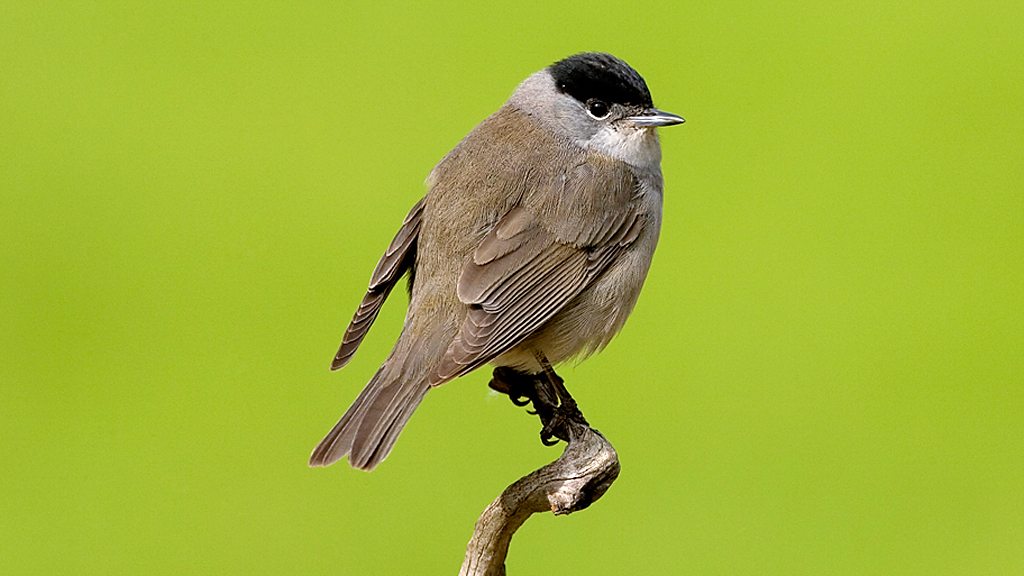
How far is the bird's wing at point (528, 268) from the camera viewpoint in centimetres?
286

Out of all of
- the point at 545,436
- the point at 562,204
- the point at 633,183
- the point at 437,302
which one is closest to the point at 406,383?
the point at 437,302

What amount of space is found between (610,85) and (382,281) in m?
0.79

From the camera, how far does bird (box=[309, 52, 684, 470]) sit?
9.36ft

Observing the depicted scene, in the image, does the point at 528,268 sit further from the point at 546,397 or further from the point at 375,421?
the point at 375,421

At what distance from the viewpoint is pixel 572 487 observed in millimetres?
2408

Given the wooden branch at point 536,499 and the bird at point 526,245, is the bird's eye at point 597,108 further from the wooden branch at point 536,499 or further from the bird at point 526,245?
the wooden branch at point 536,499

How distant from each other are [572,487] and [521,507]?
0.35ft

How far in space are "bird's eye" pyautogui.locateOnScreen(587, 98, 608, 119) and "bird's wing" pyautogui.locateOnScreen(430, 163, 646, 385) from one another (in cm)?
22

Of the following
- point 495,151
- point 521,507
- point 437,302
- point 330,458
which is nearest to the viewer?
point 521,507

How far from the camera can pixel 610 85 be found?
3277 mm

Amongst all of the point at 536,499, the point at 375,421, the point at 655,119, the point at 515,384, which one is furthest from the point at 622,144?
the point at 536,499

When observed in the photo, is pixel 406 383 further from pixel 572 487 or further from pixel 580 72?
pixel 580 72

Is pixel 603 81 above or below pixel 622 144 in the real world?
above

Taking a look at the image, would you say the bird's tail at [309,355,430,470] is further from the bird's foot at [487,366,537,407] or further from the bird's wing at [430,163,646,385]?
the bird's foot at [487,366,537,407]
